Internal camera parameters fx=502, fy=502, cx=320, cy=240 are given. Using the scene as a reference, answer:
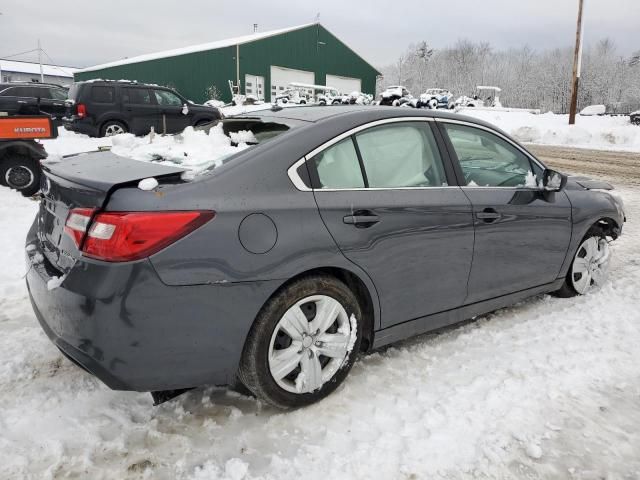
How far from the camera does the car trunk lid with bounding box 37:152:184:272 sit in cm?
228

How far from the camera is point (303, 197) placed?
2.54 m

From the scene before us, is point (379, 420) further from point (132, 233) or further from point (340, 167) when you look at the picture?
point (132, 233)

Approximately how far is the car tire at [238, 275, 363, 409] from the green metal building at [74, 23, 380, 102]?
33885 millimetres

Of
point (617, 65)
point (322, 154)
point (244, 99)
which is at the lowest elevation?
point (322, 154)

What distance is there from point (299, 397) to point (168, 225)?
113 centimetres

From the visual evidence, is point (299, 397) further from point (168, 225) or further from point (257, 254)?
point (168, 225)

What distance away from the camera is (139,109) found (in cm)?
1439

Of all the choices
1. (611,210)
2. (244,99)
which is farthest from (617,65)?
(611,210)

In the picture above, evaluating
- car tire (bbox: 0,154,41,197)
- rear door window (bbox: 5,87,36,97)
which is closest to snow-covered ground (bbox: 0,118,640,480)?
car tire (bbox: 0,154,41,197)

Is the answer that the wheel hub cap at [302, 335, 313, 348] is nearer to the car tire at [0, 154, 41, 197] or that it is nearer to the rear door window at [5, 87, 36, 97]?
the car tire at [0, 154, 41, 197]

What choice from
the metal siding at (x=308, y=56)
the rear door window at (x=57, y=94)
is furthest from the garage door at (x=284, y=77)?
the rear door window at (x=57, y=94)

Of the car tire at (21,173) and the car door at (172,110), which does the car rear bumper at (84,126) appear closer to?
the car door at (172,110)

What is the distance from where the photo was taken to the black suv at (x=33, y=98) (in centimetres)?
1531

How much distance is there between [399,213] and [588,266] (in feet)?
7.84
